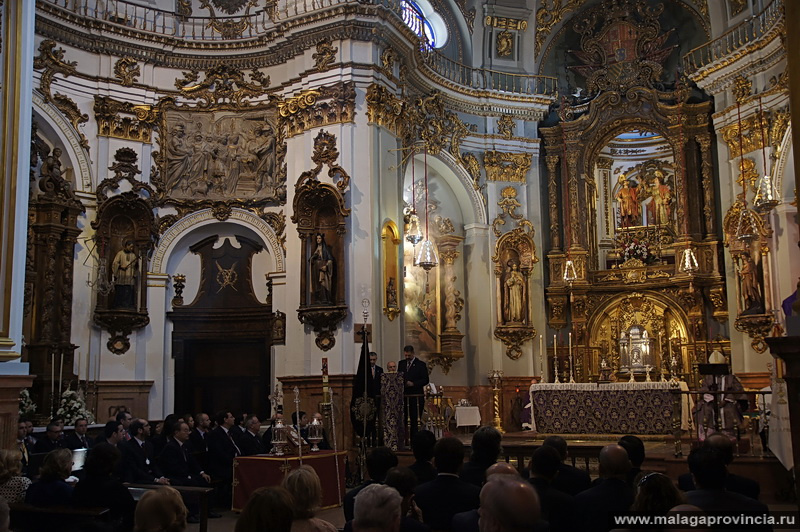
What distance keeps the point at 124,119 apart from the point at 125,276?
3.20 meters

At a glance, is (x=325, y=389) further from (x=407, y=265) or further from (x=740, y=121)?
(x=740, y=121)

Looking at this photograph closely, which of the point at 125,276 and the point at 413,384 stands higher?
the point at 125,276

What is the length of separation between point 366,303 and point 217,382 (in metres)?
4.10

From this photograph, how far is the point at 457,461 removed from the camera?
5.52m

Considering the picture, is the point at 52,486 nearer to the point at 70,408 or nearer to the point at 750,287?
the point at 70,408

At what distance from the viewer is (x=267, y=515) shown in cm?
362

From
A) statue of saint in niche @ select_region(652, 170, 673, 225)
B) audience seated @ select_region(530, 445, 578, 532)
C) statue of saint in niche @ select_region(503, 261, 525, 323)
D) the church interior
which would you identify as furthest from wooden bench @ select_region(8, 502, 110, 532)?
statue of saint in niche @ select_region(652, 170, 673, 225)

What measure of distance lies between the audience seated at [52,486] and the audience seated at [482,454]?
3.08m

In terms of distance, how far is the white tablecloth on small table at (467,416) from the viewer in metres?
18.3

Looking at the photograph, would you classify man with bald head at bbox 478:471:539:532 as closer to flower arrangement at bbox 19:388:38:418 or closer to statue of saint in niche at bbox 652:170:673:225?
flower arrangement at bbox 19:388:38:418

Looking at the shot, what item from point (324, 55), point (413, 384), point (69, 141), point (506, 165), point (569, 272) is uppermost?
point (324, 55)

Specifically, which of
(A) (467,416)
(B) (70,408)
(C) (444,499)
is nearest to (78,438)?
(B) (70,408)

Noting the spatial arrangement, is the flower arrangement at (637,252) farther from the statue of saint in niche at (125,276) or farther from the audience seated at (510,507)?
the audience seated at (510,507)

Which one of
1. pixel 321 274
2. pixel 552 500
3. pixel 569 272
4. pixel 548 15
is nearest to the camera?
pixel 552 500
